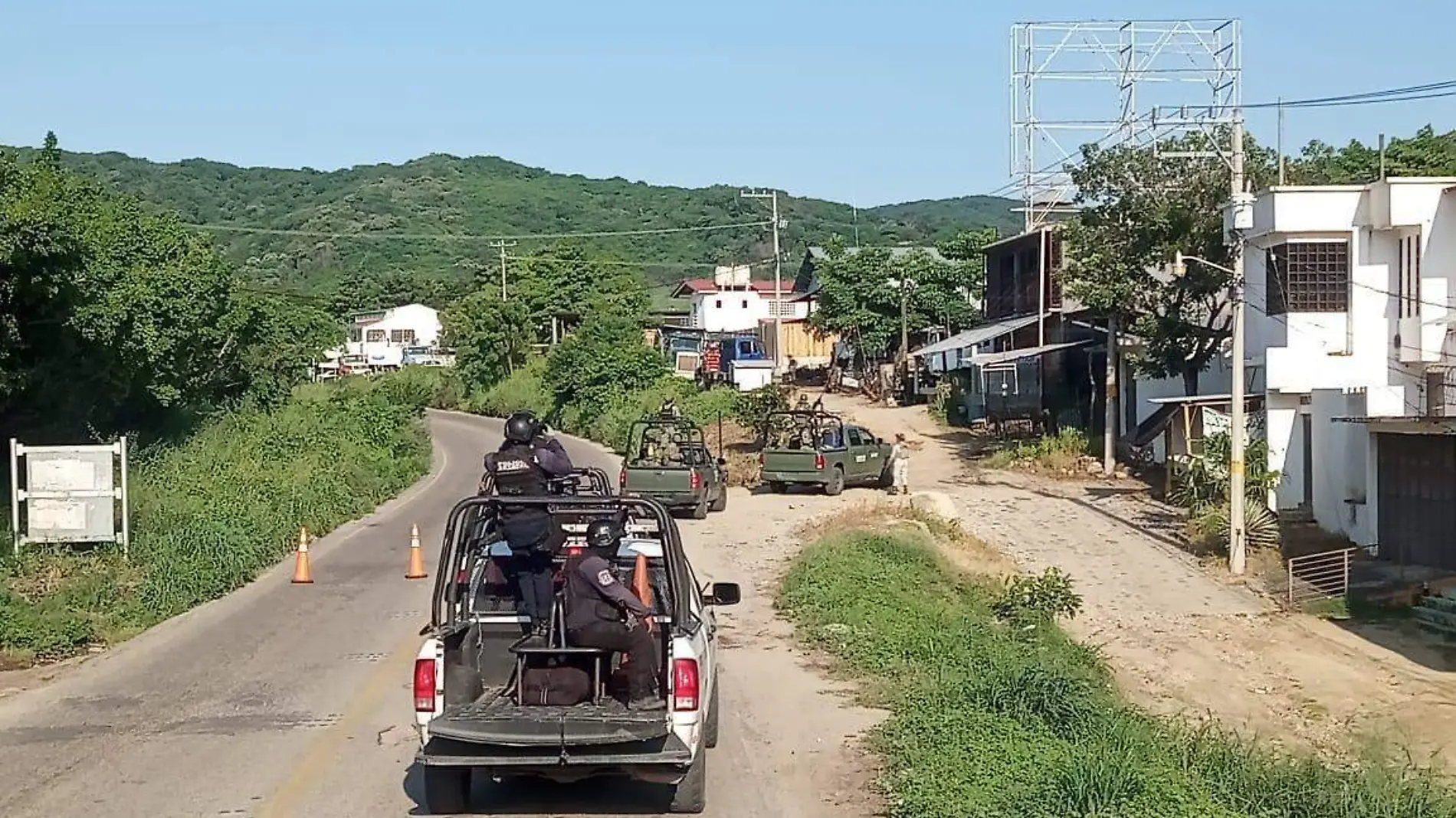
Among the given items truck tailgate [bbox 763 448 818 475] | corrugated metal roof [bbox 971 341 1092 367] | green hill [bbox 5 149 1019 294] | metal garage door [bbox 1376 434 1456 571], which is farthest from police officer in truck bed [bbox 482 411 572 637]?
green hill [bbox 5 149 1019 294]

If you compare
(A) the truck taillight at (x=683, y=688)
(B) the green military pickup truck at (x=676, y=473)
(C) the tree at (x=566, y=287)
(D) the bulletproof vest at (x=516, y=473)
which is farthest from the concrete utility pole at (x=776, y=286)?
(A) the truck taillight at (x=683, y=688)

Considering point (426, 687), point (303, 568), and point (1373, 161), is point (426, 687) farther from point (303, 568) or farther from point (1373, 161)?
point (1373, 161)

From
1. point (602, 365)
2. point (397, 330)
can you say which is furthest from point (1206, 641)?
point (397, 330)

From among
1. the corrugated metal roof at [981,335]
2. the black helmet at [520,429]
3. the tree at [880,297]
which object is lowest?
the black helmet at [520,429]

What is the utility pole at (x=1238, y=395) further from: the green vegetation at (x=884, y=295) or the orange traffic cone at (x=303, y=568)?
the green vegetation at (x=884, y=295)


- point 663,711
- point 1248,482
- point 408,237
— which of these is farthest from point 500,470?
point 408,237

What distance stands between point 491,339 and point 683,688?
70.7m

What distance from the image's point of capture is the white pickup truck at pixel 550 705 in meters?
8.34

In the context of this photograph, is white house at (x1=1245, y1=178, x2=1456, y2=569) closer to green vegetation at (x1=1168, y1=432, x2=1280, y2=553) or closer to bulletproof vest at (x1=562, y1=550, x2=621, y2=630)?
green vegetation at (x1=1168, y1=432, x2=1280, y2=553)

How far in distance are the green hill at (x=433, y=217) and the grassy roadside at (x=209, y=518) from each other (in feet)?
283

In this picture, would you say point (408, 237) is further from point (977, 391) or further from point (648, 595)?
point (648, 595)

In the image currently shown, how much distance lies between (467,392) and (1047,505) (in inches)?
2032

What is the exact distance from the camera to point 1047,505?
35.0m

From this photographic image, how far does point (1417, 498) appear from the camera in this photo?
2653 cm
